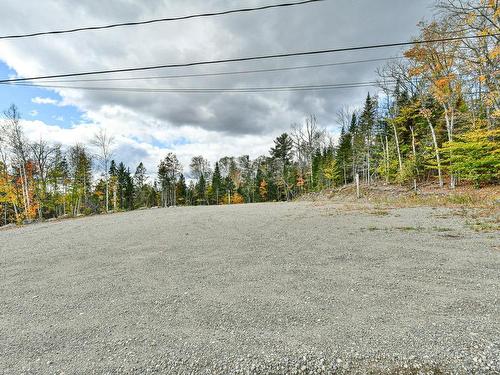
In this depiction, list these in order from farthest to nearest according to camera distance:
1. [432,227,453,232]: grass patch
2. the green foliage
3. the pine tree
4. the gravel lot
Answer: the pine tree
the green foliage
[432,227,453,232]: grass patch
the gravel lot

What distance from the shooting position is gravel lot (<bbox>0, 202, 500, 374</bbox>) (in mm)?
2156

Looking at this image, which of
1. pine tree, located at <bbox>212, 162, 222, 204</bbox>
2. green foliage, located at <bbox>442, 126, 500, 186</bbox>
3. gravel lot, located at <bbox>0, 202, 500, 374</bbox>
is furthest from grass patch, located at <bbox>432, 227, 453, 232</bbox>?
pine tree, located at <bbox>212, 162, 222, 204</bbox>

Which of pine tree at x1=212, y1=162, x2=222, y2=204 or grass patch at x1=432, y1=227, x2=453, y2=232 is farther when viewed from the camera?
pine tree at x1=212, y1=162, x2=222, y2=204

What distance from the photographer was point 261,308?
3.05 m

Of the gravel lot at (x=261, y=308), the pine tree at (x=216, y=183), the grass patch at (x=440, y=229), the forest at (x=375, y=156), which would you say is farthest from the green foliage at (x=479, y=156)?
the pine tree at (x=216, y=183)

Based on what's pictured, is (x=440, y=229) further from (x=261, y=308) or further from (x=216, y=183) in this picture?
(x=216, y=183)

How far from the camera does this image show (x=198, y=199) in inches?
2031

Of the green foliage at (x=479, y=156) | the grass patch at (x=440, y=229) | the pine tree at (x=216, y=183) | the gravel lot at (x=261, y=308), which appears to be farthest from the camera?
the pine tree at (x=216, y=183)

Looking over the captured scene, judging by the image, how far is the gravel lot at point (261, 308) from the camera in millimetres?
2156

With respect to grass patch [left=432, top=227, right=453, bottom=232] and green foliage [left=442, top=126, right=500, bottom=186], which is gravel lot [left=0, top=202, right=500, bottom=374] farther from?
green foliage [left=442, top=126, right=500, bottom=186]

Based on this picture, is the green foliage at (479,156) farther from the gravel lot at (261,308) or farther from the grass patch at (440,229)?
the gravel lot at (261,308)

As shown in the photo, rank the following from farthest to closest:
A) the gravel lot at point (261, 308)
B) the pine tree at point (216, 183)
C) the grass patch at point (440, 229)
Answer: the pine tree at point (216, 183)
the grass patch at point (440, 229)
the gravel lot at point (261, 308)

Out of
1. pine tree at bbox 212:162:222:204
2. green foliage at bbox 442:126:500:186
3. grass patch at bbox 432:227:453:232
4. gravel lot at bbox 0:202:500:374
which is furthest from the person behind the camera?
pine tree at bbox 212:162:222:204

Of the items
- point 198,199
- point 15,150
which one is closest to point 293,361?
point 15,150
